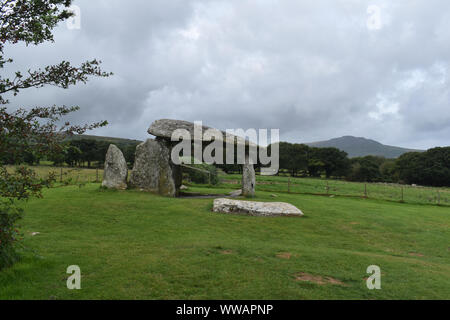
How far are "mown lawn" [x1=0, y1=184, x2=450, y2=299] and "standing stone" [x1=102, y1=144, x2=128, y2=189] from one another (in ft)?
10.5

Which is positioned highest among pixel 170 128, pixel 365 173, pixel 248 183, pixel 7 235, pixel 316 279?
pixel 170 128

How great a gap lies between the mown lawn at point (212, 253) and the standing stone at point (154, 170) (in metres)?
3.55

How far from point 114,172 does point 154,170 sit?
246cm

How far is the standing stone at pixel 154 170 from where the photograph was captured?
17422 mm

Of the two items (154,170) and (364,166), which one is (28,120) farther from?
(364,166)

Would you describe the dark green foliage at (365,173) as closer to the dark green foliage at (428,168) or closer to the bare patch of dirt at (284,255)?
the dark green foliage at (428,168)

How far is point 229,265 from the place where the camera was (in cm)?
616

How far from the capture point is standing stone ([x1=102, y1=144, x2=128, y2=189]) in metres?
17.2

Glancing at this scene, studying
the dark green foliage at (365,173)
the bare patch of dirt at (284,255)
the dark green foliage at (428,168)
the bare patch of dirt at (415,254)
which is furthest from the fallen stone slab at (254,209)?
the dark green foliage at (428,168)

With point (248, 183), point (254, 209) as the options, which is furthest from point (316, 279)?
point (248, 183)

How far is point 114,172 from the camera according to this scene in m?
17.4
